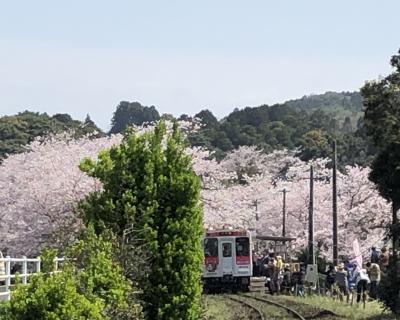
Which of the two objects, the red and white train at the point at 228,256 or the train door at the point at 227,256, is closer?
the red and white train at the point at 228,256

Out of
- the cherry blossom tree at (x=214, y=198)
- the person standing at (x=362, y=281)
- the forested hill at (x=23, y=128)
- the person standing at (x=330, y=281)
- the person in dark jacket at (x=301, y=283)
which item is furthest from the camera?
the forested hill at (x=23, y=128)

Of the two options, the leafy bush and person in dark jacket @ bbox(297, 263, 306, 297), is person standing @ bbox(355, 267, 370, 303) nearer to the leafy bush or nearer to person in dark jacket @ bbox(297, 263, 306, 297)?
person in dark jacket @ bbox(297, 263, 306, 297)

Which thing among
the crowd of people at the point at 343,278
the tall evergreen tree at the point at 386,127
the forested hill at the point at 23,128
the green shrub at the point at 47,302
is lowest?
the crowd of people at the point at 343,278

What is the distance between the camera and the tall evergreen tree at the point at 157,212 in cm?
1338

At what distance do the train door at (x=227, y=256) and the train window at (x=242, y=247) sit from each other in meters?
0.32

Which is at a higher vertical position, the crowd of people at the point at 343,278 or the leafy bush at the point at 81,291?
the leafy bush at the point at 81,291

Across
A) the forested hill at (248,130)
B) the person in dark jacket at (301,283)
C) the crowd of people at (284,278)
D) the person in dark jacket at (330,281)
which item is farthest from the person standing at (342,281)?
the forested hill at (248,130)

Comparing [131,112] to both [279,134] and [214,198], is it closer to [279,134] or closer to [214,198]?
[279,134]

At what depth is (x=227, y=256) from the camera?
43188 mm

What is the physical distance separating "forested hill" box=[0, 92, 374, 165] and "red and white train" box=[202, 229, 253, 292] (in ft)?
59.3

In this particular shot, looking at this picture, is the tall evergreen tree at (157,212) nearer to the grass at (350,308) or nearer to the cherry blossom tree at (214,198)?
the cherry blossom tree at (214,198)

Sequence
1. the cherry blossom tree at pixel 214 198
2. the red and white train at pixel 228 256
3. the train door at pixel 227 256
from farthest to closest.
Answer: the train door at pixel 227 256 < the red and white train at pixel 228 256 < the cherry blossom tree at pixel 214 198

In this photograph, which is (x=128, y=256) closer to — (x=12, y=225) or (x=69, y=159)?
(x=12, y=225)

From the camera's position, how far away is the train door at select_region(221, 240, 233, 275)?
141 ft
